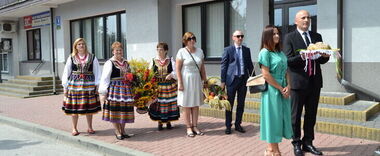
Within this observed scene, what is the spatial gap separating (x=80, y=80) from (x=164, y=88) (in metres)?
1.61

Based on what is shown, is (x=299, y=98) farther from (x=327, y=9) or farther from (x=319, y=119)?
(x=327, y=9)

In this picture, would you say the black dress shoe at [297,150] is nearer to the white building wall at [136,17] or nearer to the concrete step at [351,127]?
the concrete step at [351,127]

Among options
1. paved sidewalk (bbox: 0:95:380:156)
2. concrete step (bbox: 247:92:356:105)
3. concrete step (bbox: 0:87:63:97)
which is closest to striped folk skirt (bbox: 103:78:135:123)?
paved sidewalk (bbox: 0:95:380:156)

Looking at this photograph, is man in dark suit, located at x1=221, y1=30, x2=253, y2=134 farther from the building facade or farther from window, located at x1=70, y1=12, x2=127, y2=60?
window, located at x1=70, y1=12, x2=127, y2=60

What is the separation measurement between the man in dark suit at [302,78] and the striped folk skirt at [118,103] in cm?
291

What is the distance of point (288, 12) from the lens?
332 inches

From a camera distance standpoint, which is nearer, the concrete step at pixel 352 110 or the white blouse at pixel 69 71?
the concrete step at pixel 352 110

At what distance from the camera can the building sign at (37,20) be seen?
52.9 ft

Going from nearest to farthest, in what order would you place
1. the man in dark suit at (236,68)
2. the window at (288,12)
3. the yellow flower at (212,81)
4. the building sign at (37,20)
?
the man in dark suit at (236,68)
the yellow flower at (212,81)
the window at (288,12)
the building sign at (37,20)

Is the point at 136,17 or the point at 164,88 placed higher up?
the point at 136,17

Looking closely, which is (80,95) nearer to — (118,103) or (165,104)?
(118,103)

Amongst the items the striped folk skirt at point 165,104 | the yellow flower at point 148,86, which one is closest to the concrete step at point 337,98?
the striped folk skirt at point 165,104

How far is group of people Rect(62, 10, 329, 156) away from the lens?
15.1 ft

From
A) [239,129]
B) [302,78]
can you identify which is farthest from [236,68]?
[302,78]
